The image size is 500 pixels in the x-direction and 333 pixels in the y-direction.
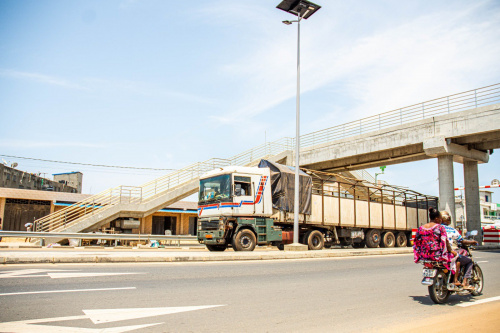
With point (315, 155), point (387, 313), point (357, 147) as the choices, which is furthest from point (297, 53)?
point (387, 313)

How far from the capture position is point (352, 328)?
15.7 feet

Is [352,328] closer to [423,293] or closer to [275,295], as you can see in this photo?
[275,295]

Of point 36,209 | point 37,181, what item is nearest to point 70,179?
point 37,181

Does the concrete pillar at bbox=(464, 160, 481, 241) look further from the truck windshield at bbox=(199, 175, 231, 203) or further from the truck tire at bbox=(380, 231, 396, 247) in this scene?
the truck windshield at bbox=(199, 175, 231, 203)

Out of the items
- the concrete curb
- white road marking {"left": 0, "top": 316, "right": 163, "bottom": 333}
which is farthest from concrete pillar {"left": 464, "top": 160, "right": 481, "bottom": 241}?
white road marking {"left": 0, "top": 316, "right": 163, "bottom": 333}

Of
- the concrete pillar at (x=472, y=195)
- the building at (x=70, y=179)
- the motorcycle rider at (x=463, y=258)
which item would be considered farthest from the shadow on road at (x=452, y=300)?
the building at (x=70, y=179)

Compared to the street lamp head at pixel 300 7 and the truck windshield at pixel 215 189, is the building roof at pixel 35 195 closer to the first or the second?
the truck windshield at pixel 215 189

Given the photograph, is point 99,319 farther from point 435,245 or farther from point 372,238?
point 372,238

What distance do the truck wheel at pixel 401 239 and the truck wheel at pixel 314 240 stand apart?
7023 mm

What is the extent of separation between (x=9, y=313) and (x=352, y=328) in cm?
433

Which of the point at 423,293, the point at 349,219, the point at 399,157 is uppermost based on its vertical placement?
the point at 399,157

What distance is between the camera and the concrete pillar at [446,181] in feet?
80.2

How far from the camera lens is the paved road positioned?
4.71m

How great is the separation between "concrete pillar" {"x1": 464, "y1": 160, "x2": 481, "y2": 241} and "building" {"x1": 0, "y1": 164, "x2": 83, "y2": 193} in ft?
142
